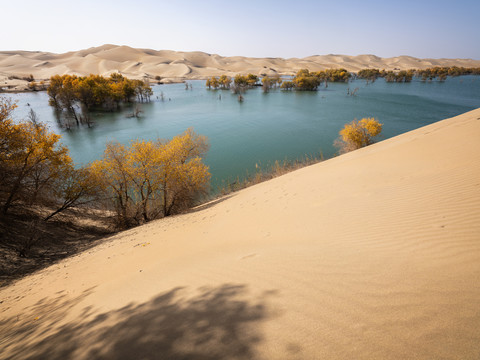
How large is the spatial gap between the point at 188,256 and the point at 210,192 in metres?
11.4

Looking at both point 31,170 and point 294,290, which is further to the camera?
point 31,170

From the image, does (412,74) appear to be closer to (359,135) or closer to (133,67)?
(359,135)

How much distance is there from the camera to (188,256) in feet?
14.8

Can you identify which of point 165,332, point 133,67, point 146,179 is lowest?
point 146,179

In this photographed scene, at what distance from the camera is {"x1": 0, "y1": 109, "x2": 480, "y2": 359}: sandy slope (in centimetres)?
177

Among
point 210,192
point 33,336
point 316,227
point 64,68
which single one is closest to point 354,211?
point 316,227

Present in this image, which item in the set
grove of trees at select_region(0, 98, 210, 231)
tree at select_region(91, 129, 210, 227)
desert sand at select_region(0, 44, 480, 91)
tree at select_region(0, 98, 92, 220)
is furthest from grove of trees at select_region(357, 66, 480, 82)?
tree at select_region(0, 98, 92, 220)

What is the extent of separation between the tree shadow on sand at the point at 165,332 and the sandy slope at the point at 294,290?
0.01 m

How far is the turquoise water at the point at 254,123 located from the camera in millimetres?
21438

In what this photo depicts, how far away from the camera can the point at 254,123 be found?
3048 cm

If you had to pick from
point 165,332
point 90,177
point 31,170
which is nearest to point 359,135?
point 90,177

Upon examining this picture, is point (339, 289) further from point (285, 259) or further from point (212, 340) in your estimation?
point (212, 340)

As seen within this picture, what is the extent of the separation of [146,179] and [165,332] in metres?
10.7

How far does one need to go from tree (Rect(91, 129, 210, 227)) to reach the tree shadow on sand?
9593 millimetres
